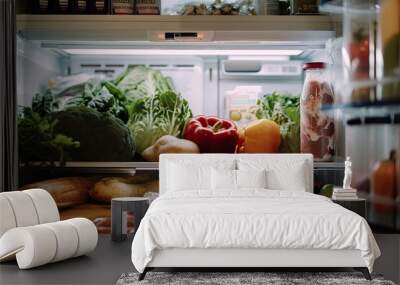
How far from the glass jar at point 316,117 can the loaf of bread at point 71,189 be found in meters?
2.34

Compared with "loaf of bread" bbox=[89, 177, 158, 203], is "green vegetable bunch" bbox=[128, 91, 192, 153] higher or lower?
higher

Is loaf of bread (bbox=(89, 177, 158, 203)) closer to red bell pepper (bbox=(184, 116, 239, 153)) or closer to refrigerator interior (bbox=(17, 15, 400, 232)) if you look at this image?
refrigerator interior (bbox=(17, 15, 400, 232))

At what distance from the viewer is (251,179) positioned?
19.5 feet

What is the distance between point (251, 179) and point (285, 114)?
3.39ft

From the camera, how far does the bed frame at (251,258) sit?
434cm

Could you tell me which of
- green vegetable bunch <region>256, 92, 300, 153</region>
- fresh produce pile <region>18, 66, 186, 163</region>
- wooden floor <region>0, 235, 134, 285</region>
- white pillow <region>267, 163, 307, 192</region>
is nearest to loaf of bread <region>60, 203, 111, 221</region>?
fresh produce pile <region>18, 66, 186, 163</region>

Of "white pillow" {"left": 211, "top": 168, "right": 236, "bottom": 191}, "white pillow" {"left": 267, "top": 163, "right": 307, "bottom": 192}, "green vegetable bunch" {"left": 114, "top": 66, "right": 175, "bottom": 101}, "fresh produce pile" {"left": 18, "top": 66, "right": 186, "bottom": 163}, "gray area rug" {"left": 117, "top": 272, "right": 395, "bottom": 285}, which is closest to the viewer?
"gray area rug" {"left": 117, "top": 272, "right": 395, "bottom": 285}

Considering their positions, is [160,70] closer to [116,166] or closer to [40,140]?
[116,166]

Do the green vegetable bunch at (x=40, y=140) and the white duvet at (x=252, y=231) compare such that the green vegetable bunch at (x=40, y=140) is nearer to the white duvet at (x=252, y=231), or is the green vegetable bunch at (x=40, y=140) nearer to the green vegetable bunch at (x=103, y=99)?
the green vegetable bunch at (x=103, y=99)

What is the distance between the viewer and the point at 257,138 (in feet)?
21.9

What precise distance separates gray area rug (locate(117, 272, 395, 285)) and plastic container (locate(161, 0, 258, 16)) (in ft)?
10.3

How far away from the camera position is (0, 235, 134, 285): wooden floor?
14.1 feet

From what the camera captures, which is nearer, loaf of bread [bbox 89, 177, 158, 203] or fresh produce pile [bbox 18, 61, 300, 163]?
fresh produce pile [bbox 18, 61, 300, 163]

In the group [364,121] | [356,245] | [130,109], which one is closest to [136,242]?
[356,245]
